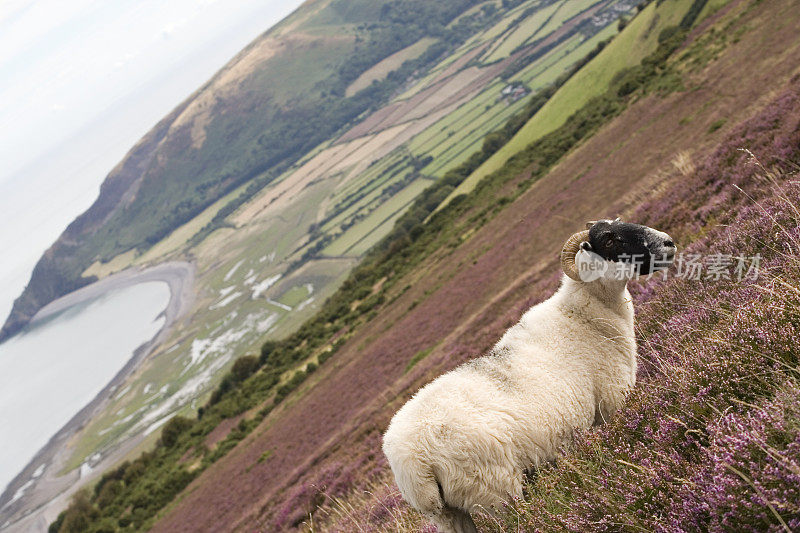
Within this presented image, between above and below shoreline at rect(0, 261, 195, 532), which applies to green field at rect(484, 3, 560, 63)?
above

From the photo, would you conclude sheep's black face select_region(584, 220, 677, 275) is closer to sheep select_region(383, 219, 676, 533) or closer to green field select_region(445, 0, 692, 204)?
sheep select_region(383, 219, 676, 533)

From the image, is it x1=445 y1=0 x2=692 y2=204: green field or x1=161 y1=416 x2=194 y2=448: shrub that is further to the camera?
x1=161 y1=416 x2=194 y2=448: shrub

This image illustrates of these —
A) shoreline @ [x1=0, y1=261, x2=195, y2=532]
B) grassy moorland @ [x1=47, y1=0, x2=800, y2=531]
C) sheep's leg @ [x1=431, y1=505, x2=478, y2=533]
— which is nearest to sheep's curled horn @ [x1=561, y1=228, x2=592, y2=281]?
grassy moorland @ [x1=47, y1=0, x2=800, y2=531]

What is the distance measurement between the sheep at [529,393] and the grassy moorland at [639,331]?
0.51 metres

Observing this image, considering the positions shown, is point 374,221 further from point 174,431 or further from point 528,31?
point 528,31

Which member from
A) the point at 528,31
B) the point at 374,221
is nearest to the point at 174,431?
the point at 374,221

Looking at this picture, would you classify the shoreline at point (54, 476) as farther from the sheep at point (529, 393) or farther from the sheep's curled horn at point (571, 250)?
the sheep's curled horn at point (571, 250)

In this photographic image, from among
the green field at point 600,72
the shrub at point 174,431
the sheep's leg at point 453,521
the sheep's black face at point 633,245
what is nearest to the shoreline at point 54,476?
the shrub at point 174,431

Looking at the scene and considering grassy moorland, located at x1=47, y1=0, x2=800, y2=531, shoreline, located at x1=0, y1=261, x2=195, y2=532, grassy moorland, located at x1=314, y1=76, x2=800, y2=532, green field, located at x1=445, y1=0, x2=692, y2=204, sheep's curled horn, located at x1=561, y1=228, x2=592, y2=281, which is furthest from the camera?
shoreline, located at x1=0, y1=261, x2=195, y2=532

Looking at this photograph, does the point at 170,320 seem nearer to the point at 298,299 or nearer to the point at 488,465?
the point at 298,299

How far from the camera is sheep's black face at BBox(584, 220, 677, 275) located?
7.28m

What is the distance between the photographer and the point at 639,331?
8195 millimetres

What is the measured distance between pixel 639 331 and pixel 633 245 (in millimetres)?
1616

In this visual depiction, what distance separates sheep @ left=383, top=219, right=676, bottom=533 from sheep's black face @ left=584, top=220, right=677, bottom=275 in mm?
15
